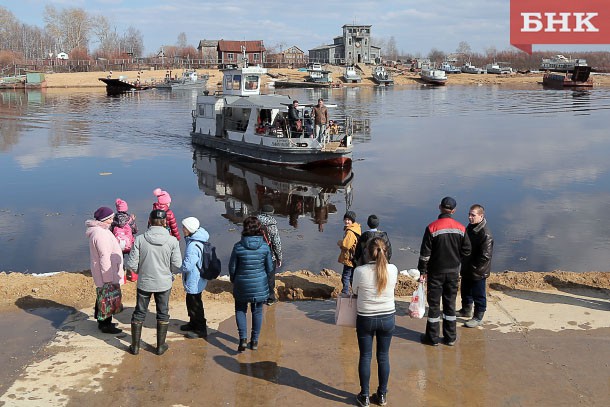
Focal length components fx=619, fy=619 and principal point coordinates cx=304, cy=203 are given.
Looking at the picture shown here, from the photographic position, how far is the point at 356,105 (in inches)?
2564

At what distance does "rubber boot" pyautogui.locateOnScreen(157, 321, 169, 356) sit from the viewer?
699cm

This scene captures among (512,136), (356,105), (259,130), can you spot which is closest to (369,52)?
(356,105)

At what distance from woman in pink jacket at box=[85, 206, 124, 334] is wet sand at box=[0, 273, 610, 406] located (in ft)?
2.51

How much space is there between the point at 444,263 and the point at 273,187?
17.0 metres

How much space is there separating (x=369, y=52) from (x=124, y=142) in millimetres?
120366

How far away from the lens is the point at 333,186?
24109 millimetres

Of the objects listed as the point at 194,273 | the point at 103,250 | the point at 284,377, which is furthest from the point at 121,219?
the point at 284,377

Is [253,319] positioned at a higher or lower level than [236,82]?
lower

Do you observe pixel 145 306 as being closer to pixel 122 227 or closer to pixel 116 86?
pixel 122 227

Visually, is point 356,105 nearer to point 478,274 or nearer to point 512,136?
point 512,136

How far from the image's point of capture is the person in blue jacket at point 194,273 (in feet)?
23.9

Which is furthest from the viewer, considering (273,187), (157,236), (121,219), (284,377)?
(273,187)

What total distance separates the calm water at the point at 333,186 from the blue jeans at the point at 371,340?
7.50 meters

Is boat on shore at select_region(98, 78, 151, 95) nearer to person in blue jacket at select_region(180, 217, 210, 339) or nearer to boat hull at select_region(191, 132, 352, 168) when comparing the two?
boat hull at select_region(191, 132, 352, 168)
